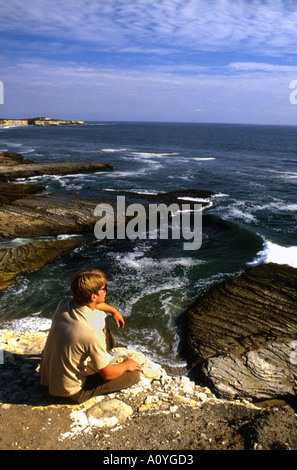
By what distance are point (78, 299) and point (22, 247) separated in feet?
39.2

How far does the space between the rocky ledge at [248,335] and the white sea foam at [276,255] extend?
277 centimetres

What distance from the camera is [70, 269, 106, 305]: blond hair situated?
4.71 metres

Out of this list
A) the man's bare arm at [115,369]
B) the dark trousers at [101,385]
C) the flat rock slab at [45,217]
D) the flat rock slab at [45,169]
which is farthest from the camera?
the flat rock slab at [45,169]

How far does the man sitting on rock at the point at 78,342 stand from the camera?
4688 millimetres

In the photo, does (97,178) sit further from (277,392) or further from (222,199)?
(277,392)

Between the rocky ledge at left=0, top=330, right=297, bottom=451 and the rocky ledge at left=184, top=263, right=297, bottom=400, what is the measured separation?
1889 mm

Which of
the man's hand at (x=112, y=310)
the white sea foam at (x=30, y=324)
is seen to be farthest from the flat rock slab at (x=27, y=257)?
the man's hand at (x=112, y=310)

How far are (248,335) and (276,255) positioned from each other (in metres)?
7.92

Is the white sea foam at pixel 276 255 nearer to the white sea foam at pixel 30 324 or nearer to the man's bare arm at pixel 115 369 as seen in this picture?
the white sea foam at pixel 30 324

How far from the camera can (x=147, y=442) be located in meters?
4.77

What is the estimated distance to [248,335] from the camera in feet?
30.9

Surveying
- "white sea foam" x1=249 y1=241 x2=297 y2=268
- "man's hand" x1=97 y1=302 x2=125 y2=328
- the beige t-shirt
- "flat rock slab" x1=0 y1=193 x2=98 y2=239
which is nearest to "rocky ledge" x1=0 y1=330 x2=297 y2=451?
the beige t-shirt

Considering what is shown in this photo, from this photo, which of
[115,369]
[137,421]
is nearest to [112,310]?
[115,369]

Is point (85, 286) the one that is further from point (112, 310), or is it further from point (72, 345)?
point (112, 310)
